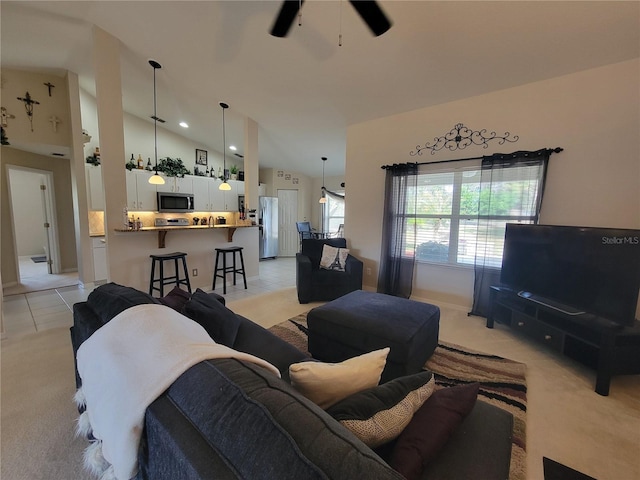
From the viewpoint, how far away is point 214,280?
4348 mm

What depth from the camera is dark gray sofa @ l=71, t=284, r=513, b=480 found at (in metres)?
0.49

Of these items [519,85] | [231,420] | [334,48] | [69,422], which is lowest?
[69,422]

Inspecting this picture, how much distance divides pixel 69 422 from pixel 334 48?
376cm

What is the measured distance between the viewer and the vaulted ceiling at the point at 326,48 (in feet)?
7.45

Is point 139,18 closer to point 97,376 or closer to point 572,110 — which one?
point 97,376

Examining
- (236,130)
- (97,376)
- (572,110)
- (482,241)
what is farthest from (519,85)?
(236,130)

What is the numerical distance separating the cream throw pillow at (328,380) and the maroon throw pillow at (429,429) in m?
0.20

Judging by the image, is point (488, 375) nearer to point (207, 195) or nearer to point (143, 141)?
point (207, 195)

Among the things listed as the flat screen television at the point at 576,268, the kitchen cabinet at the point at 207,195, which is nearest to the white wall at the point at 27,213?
the kitchen cabinet at the point at 207,195

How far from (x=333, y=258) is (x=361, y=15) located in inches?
114

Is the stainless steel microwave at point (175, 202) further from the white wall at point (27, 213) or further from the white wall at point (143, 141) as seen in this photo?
the white wall at point (27, 213)

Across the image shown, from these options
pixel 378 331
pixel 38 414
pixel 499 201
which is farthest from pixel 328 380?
pixel 499 201

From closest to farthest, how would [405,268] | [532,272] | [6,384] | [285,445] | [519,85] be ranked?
[285,445]
[6,384]
[532,272]
[519,85]
[405,268]

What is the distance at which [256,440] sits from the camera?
52cm
